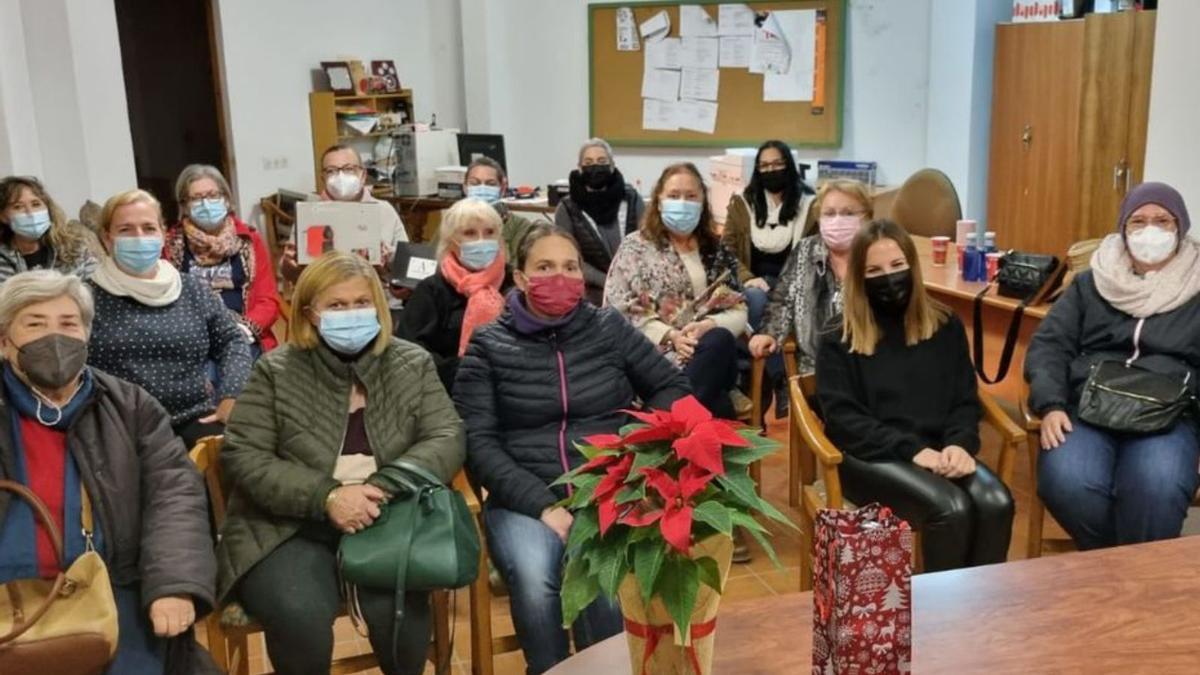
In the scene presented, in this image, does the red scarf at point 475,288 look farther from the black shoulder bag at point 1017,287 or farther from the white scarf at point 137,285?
the black shoulder bag at point 1017,287

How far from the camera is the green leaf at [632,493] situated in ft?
4.90

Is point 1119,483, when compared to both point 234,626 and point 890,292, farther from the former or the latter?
point 234,626

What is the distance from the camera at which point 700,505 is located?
149 cm

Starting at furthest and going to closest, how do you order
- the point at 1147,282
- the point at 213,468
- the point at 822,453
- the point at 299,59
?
the point at 299,59 → the point at 1147,282 → the point at 822,453 → the point at 213,468

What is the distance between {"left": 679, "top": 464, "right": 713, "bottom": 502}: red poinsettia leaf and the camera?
1479mm

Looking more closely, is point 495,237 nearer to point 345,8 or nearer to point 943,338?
point 943,338

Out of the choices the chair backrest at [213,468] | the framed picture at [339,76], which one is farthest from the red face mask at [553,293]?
the framed picture at [339,76]

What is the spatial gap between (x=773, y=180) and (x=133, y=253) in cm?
243

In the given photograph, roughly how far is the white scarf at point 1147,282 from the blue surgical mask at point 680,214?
1270 millimetres

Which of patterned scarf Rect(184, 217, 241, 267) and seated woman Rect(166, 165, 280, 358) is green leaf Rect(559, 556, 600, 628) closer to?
seated woman Rect(166, 165, 280, 358)

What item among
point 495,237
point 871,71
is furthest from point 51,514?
point 871,71

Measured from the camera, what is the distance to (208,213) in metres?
4.13

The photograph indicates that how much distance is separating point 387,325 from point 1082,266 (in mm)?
2088

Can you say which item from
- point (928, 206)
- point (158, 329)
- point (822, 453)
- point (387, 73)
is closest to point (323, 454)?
point (158, 329)
